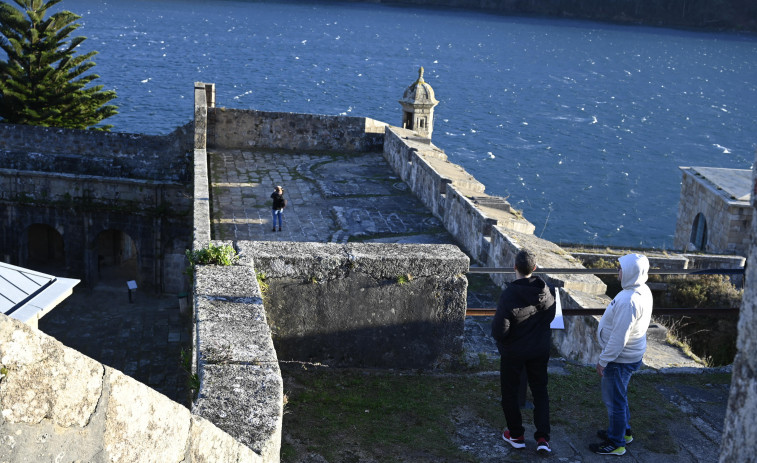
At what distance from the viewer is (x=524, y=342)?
495cm

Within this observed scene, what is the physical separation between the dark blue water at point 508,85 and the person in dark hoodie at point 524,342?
32.0 meters

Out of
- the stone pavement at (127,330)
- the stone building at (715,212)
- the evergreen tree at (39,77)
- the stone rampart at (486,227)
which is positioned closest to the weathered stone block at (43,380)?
the stone rampart at (486,227)

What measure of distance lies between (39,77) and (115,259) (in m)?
7.68

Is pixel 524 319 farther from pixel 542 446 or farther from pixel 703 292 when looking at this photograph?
pixel 703 292

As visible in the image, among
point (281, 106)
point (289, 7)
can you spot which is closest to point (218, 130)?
point (281, 106)

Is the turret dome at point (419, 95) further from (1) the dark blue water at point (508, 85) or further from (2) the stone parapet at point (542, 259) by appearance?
(1) the dark blue water at point (508, 85)

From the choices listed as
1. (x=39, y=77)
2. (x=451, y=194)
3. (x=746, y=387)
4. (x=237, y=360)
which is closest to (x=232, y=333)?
(x=237, y=360)

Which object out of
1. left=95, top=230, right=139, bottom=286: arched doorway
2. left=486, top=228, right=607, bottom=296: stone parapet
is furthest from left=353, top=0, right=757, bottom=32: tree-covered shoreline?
left=486, top=228, right=607, bottom=296: stone parapet

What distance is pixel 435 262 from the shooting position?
579 centimetres

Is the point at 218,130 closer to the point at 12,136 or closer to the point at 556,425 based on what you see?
the point at 12,136

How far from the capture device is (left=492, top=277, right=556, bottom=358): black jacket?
4.89m

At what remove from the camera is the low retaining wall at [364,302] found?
5652mm

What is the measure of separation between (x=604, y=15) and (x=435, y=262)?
11913cm

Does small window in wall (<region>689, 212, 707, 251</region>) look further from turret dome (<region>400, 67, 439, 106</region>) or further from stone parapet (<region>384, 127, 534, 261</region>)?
stone parapet (<region>384, 127, 534, 261</region>)
